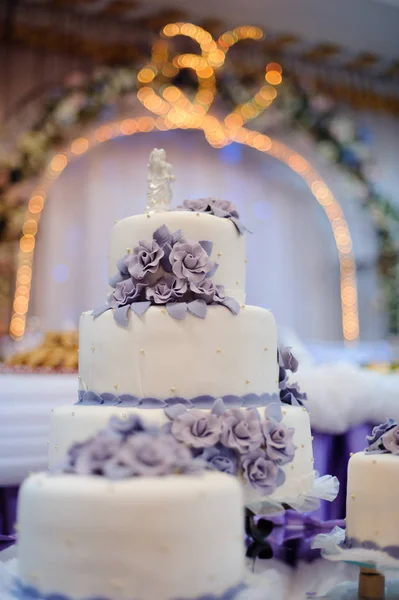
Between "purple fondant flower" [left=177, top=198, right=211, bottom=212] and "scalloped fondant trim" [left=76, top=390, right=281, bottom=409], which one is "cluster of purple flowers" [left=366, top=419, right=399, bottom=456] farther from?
"purple fondant flower" [left=177, top=198, right=211, bottom=212]

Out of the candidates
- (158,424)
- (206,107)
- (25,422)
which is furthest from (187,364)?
(206,107)

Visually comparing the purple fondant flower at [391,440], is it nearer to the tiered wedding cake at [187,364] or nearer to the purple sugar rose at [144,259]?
the tiered wedding cake at [187,364]

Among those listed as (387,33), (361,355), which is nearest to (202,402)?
(361,355)

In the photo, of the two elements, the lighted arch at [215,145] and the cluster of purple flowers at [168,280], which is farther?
the lighted arch at [215,145]

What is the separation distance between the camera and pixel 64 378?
344 centimetres

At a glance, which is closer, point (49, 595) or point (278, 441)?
point (49, 595)

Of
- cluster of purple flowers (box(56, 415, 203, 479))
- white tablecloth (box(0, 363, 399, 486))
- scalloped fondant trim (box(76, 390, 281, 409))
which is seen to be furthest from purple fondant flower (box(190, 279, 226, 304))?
white tablecloth (box(0, 363, 399, 486))

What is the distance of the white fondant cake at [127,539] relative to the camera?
160 centimetres

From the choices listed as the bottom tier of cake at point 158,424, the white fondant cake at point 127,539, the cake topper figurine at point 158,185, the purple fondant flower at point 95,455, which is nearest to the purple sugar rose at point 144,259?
the cake topper figurine at point 158,185

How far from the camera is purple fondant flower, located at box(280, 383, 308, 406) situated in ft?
8.58

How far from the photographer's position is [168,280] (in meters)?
2.34

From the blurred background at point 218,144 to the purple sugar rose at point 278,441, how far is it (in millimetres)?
3125

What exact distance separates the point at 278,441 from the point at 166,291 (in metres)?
0.56

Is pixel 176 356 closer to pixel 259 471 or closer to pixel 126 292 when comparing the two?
pixel 126 292
